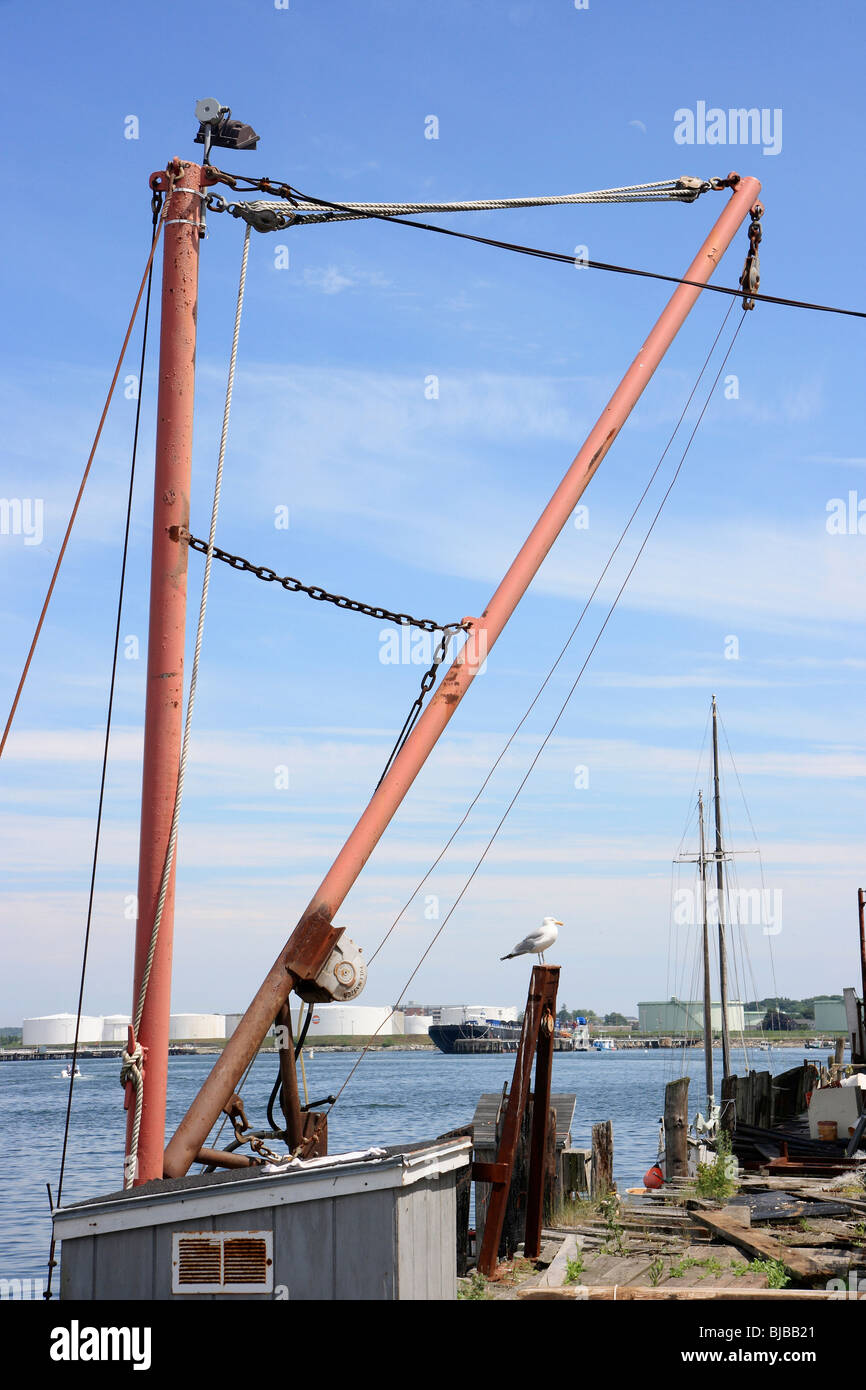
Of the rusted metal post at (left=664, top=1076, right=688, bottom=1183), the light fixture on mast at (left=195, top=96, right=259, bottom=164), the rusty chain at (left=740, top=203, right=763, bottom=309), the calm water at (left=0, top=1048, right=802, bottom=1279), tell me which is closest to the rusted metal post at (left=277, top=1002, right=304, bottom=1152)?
the light fixture on mast at (left=195, top=96, right=259, bottom=164)

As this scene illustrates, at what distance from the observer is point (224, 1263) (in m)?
6.48

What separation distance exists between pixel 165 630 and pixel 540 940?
824 centimetres

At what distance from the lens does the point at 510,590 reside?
1012 cm

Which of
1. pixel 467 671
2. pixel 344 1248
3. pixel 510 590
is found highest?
pixel 510 590

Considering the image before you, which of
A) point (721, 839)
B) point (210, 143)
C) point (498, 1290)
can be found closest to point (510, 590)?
point (210, 143)

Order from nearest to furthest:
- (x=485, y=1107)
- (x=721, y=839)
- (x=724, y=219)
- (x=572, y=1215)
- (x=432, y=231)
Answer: (x=432, y=231)
(x=724, y=219)
(x=572, y=1215)
(x=485, y=1107)
(x=721, y=839)

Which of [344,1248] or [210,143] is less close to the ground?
[210,143]

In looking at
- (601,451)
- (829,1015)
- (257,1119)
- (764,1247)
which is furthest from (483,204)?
(829,1015)

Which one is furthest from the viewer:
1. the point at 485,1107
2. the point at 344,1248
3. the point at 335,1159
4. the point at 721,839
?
the point at 721,839

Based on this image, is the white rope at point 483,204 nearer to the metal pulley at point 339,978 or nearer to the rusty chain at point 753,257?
the rusty chain at point 753,257

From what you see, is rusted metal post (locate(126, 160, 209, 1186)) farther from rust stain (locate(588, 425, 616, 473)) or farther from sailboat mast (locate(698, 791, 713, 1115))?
sailboat mast (locate(698, 791, 713, 1115))

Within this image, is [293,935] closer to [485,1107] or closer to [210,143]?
[210,143]

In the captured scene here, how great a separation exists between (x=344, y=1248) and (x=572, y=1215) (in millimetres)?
8983

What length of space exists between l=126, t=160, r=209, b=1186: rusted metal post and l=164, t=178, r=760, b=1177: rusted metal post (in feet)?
1.36
